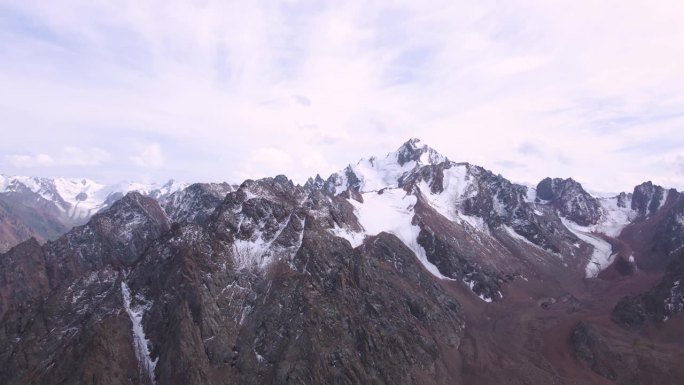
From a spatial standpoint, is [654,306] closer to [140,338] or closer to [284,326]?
[284,326]

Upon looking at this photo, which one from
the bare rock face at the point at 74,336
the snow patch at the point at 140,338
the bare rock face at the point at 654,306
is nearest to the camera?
the bare rock face at the point at 74,336

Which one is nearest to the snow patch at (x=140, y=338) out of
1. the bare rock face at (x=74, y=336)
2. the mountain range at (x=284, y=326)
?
the mountain range at (x=284, y=326)

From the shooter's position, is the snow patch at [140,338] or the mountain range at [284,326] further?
the mountain range at [284,326]

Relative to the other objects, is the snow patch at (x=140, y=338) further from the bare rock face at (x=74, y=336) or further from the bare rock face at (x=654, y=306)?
the bare rock face at (x=654, y=306)

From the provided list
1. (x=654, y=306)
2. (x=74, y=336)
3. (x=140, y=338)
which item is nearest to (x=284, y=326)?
(x=140, y=338)

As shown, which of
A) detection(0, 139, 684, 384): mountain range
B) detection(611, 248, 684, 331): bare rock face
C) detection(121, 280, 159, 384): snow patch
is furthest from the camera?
detection(611, 248, 684, 331): bare rock face

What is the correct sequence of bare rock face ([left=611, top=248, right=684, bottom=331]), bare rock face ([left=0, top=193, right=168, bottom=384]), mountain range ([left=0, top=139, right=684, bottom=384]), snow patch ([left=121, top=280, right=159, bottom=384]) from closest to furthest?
bare rock face ([left=0, top=193, right=168, bottom=384]) → snow patch ([left=121, top=280, right=159, bottom=384]) → mountain range ([left=0, top=139, right=684, bottom=384]) → bare rock face ([left=611, top=248, right=684, bottom=331])

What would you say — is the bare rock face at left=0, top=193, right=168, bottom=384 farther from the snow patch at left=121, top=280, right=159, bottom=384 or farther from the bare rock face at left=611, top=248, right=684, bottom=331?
the bare rock face at left=611, top=248, right=684, bottom=331

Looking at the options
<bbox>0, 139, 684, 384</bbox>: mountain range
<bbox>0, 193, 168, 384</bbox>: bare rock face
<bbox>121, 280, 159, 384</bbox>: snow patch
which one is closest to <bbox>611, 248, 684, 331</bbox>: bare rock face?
<bbox>0, 139, 684, 384</bbox>: mountain range

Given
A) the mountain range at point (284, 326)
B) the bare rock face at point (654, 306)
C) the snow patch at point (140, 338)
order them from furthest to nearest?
the bare rock face at point (654, 306)
the mountain range at point (284, 326)
the snow patch at point (140, 338)

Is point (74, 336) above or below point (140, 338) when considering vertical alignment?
above

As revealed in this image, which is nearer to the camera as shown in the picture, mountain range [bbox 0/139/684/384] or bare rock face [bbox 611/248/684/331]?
mountain range [bbox 0/139/684/384]

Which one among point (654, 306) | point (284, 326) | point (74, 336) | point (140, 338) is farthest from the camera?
point (654, 306)

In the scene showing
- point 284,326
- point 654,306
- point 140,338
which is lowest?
point 654,306
